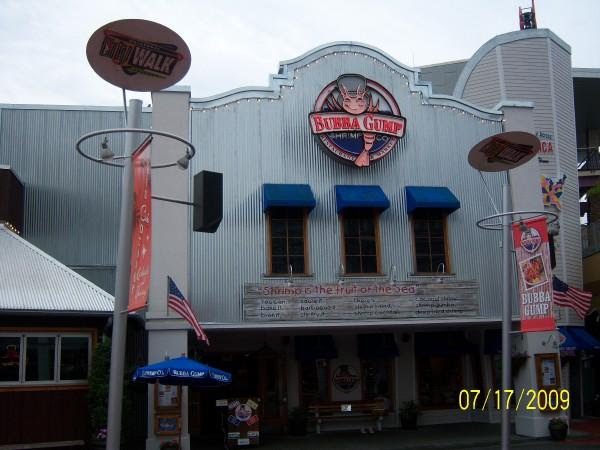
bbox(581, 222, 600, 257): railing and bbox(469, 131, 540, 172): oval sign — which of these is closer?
bbox(469, 131, 540, 172): oval sign

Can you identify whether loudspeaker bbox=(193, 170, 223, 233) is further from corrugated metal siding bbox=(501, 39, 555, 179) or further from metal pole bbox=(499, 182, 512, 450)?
corrugated metal siding bbox=(501, 39, 555, 179)

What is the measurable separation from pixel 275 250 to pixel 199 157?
10.1ft

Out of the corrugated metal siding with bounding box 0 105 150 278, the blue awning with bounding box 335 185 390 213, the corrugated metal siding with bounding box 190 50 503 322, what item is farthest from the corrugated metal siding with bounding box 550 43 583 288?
the corrugated metal siding with bounding box 0 105 150 278

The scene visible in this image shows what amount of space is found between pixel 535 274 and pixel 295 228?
7.87m

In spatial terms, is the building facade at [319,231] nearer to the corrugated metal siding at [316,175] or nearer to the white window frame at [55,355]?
the corrugated metal siding at [316,175]

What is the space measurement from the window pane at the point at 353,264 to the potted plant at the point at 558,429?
6.34 metres

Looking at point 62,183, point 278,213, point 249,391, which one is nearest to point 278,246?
point 278,213

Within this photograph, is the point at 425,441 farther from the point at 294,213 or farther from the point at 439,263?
the point at 294,213

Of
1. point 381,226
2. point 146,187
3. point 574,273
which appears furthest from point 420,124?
point 146,187

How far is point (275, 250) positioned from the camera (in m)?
18.9

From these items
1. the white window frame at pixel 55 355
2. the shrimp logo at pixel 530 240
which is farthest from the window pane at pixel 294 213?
the shrimp logo at pixel 530 240

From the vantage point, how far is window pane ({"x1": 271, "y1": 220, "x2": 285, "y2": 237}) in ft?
62.1

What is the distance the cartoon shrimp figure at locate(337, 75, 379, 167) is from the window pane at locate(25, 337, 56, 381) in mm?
9022

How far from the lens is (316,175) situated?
1938cm
